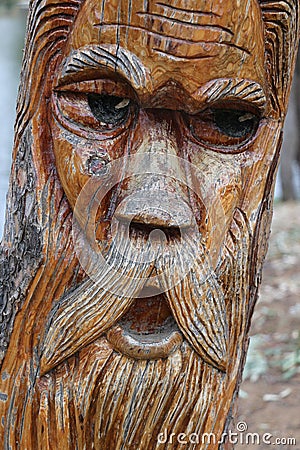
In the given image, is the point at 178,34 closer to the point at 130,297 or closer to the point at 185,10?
the point at 185,10

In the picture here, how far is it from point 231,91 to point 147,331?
538 millimetres

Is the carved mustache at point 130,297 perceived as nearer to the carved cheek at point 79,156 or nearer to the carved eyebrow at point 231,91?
the carved cheek at point 79,156

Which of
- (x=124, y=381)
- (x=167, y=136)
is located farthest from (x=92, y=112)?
(x=124, y=381)

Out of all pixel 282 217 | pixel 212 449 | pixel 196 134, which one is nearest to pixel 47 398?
pixel 212 449

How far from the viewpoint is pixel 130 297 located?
47.7 inches

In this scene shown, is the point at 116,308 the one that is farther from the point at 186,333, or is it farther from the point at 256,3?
the point at 256,3

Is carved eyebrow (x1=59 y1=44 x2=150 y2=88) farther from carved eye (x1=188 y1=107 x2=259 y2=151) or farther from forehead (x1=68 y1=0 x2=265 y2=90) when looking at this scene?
carved eye (x1=188 y1=107 x2=259 y2=151)

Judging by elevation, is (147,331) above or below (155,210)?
below

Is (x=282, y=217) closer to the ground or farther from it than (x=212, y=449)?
closer to the ground

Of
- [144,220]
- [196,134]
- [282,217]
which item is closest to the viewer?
[144,220]

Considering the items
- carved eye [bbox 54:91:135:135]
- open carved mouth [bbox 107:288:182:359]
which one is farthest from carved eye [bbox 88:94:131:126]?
open carved mouth [bbox 107:288:182:359]

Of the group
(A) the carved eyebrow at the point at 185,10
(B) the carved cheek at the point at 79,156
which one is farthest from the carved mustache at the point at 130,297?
(A) the carved eyebrow at the point at 185,10

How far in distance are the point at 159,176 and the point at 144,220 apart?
0.35 ft

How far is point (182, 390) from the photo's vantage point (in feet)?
4.07
